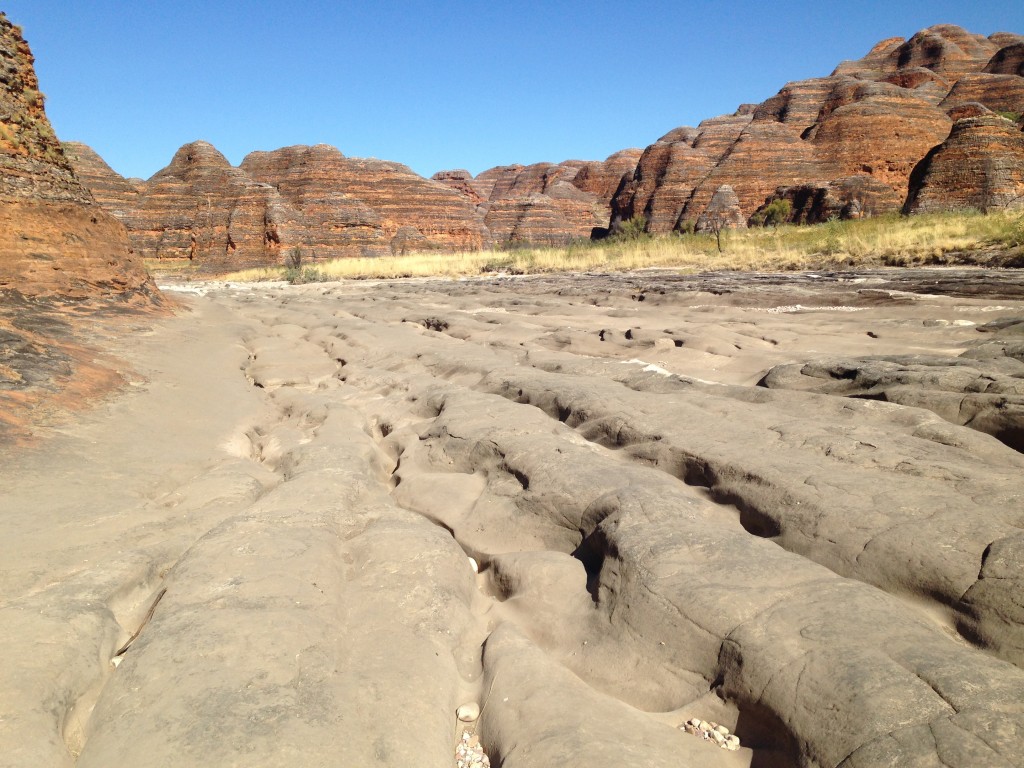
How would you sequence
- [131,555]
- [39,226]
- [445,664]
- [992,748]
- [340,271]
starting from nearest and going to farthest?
[992,748] < [445,664] < [131,555] < [39,226] < [340,271]

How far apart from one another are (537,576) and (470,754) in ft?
2.73

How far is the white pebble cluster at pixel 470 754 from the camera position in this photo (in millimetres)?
1593

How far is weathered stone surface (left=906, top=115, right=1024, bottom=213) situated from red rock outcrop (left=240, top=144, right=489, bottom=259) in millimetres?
30314

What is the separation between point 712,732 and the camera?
1613 millimetres

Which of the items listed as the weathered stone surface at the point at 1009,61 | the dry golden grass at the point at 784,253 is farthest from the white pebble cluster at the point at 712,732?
the weathered stone surface at the point at 1009,61

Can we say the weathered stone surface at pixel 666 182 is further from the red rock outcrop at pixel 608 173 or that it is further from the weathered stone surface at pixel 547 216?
the red rock outcrop at pixel 608 173

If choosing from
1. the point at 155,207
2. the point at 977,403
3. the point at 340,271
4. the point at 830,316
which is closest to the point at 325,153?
the point at 155,207

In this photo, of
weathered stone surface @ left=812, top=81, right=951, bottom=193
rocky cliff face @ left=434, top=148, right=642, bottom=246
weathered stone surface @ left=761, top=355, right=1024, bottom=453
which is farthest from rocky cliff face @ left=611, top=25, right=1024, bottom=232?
weathered stone surface @ left=761, top=355, right=1024, bottom=453

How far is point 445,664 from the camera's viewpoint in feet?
6.15

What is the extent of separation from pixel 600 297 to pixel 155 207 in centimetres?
3576

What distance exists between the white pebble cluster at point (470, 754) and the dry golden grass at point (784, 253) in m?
13.0

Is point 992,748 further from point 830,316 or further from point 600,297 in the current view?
point 600,297

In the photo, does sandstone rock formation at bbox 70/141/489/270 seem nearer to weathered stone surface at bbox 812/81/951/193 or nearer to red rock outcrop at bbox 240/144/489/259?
red rock outcrop at bbox 240/144/489/259

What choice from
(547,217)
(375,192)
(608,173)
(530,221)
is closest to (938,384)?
(375,192)
